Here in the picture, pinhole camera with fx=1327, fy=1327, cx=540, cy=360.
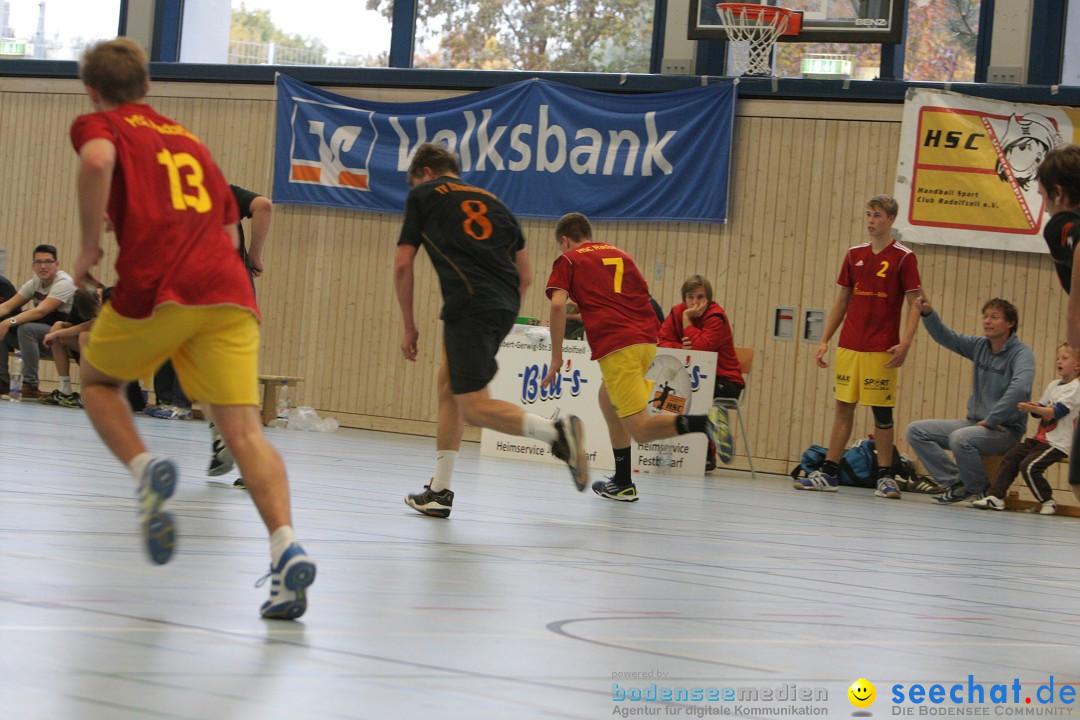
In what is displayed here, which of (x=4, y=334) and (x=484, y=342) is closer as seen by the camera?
(x=484, y=342)

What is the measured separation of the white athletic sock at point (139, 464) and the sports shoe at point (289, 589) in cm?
53

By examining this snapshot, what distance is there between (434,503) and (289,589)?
110 inches

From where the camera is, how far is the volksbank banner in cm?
1278

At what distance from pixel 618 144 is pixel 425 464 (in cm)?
482

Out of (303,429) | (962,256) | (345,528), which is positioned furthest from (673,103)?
(345,528)

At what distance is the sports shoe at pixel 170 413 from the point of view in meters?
12.8

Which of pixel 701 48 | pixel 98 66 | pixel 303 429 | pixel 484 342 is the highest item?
pixel 701 48

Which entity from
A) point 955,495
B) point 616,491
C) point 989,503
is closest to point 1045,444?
point 989,503

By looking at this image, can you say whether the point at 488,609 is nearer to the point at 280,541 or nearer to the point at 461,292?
the point at 280,541

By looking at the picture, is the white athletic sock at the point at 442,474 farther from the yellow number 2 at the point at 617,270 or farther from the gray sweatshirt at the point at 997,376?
the gray sweatshirt at the point at 997,376

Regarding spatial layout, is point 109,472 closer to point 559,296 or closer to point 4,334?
point 559,296

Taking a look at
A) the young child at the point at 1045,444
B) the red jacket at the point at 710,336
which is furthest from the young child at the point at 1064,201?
the red jacket at the point at 710,336

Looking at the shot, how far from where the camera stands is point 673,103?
1288 cm

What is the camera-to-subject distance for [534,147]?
1341 cm
